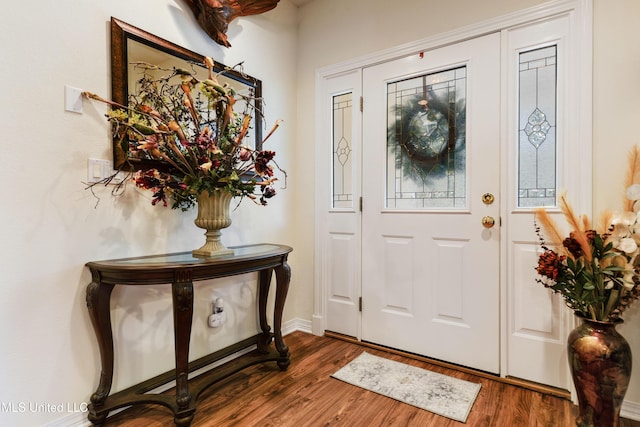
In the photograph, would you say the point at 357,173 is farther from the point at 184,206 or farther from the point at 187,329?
the point at 187,329

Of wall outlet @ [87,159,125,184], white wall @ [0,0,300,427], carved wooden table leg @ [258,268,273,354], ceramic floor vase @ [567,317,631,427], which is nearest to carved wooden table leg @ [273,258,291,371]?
carved wooden table leg @ [258,268,273,354]

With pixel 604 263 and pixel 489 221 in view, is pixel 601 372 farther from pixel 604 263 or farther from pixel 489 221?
pixel 489 221

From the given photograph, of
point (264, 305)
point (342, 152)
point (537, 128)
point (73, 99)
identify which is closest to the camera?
point (73, 99)

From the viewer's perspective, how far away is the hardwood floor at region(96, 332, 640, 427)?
159 cm

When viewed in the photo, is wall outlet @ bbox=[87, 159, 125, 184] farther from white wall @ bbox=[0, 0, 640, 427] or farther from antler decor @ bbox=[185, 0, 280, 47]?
antler decor @ bbox=[185, 0, 280, 47]

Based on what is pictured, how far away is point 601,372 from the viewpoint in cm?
143

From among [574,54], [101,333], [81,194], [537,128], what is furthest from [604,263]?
[81,194]

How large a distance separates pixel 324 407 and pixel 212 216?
3.87ft

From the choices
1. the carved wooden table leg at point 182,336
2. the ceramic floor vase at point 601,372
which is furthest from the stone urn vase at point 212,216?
the ceramic floor vase at point 601,372

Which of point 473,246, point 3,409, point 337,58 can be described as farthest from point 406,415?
point 337,58

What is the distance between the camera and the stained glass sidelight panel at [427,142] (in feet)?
7.00

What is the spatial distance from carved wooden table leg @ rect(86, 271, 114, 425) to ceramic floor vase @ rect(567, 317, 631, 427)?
2.22 metres

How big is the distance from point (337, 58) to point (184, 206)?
167 centimetres

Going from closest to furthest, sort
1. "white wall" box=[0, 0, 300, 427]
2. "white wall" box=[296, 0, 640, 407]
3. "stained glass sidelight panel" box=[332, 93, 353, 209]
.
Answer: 1. "white wall" box=[0, 0, 300, 427]
2. "white wall" box=[296, 0, 640, 407]
3. "stained glass sidelight panel" box=[332, 93, 353, 209]
